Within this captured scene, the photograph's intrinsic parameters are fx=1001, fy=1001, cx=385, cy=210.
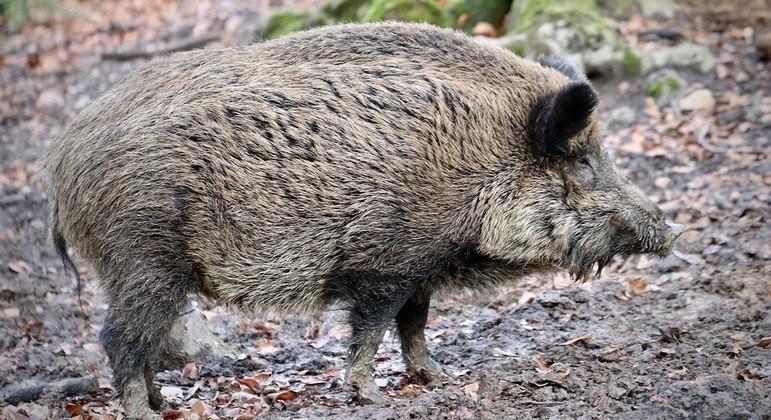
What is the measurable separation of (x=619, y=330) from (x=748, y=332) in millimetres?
815

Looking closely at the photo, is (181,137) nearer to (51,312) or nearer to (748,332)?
(51,312)

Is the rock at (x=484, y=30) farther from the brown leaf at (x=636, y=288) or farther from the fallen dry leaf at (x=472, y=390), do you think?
the fallen dry leaf at (x=472, y=390)

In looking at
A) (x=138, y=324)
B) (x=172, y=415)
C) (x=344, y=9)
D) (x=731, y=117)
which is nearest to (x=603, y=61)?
(x=731, y=117)

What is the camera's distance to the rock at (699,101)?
9883mm

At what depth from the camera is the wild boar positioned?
202 inches

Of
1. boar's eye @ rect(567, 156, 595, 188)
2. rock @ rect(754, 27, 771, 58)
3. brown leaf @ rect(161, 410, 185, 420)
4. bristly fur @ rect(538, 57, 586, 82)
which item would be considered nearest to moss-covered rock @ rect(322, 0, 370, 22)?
rock @ rect(754, 27, 771, 58)

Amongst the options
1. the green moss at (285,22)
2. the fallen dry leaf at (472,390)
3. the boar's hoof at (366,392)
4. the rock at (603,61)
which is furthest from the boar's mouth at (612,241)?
the green moss at (285,22)

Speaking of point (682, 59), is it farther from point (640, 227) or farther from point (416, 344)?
point (416, 344)

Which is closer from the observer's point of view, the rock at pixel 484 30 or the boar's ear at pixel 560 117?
the boar's ear at pixel 560 117

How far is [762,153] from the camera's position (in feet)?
29.0

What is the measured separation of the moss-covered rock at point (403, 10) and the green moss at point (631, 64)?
217 centimetres

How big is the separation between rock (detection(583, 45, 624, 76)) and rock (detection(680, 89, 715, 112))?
0.86 metres

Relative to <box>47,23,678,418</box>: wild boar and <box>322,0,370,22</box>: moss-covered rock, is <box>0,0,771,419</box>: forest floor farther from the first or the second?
<box>322,0,370,22</box>: moss-covered rock

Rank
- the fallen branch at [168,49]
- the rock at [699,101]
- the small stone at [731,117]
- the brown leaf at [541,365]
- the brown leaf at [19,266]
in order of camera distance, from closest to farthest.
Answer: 1. the brown leaf at [541,365]
2. the brown leaf at [19,266]
3. the small stone at [731,117]
4. the rock at [699,101]
5. the fallen branch at [168,49]
